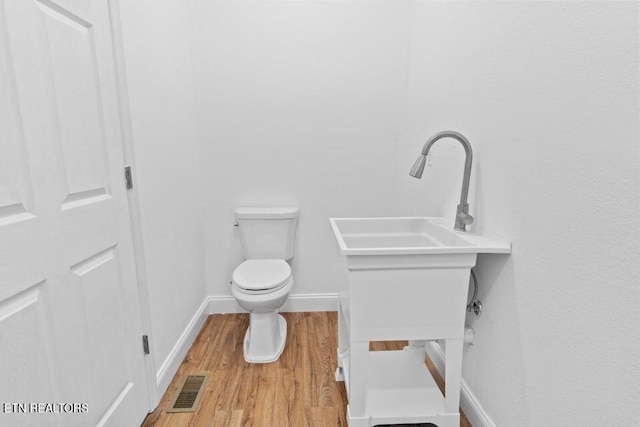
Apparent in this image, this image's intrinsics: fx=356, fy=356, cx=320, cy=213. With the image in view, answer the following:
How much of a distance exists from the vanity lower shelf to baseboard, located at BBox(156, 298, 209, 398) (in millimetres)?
852

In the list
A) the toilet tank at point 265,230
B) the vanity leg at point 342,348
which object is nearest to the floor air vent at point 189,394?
the vanity leg at point 342,348

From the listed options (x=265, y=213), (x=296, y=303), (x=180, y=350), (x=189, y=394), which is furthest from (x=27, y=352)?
(x=296, y=303)

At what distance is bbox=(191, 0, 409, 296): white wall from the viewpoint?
2213mm

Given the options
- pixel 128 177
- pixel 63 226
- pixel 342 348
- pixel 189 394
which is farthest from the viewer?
pixel 342 348

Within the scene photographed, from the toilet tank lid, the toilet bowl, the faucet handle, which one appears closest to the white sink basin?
the faucet handle

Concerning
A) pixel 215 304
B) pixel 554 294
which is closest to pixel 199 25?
pixel 215 304

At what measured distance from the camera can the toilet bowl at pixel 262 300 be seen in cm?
184

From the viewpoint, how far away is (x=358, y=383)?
53.4 inches

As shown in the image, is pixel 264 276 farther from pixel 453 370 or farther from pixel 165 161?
pixel 453 370

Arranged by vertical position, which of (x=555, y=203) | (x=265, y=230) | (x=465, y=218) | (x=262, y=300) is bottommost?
(x=262, y=300)

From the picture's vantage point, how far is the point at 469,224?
144cm

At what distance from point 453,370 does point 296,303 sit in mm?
1354

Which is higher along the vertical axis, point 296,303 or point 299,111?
point 299,111

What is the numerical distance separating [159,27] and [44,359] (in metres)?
1.54
